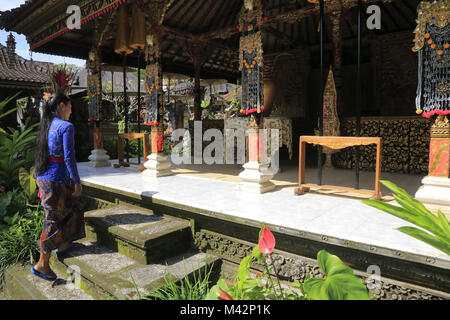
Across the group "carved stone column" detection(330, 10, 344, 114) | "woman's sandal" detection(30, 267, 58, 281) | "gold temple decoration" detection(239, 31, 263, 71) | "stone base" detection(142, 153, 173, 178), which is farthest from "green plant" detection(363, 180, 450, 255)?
"carved stone column" detection(330, 10, 344, 114)

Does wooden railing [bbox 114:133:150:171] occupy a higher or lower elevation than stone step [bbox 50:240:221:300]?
higher

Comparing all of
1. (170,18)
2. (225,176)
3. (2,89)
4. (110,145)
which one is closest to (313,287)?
(225,176)

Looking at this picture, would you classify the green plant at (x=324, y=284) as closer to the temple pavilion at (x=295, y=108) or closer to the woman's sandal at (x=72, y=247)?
the temple pavilion at (x=295, y=108)

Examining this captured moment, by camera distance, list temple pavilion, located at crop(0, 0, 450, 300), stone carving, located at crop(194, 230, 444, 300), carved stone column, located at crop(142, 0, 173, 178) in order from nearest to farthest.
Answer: stone carving, located at crop(194, 230, 444, 300) → temple pavilion, located at crop(0, 0, 450, 300) → carved stone column, located at crop(142, 0, 173, 178)

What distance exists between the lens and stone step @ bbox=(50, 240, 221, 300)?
2871mm

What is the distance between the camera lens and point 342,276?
5.85 feet

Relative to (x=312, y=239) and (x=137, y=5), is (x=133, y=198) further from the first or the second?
(x=137, y=5)

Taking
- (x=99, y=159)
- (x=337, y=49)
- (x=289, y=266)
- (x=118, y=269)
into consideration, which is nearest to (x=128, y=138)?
(x=99, y=159)

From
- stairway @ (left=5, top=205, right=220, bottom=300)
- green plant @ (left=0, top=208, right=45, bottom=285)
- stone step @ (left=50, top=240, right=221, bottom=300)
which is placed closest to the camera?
stone step @ (left=50, top=240, right=221, bottom=300)

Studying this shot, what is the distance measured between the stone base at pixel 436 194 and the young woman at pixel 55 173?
12.2 ft

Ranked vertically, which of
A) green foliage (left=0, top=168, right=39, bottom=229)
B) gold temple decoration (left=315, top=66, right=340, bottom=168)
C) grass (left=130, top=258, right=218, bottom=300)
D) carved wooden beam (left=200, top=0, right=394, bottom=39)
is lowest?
grass (left=130, top=258, right=218, bottom=300)

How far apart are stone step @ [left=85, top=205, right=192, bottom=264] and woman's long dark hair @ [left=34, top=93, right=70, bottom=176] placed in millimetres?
1055

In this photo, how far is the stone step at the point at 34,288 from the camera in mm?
3174

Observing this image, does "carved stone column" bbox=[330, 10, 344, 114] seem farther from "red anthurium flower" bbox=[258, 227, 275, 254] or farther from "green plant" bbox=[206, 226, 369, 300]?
"red anthurium flower" bbox=[258, 227, 275, 254]
